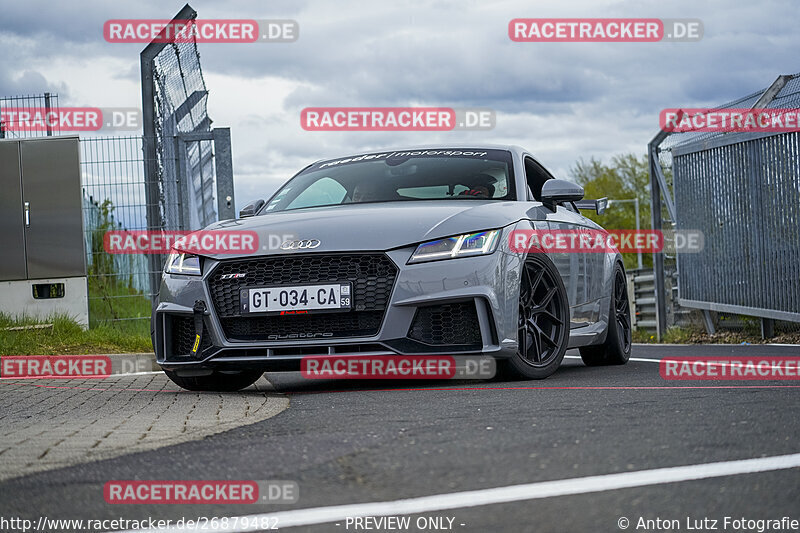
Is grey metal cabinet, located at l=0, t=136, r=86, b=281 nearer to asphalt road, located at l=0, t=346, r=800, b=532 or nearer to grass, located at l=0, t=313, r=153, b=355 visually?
grass, located at l=0, t=313, r=153, b=355

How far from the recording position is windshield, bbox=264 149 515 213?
Answer: 23.2ft

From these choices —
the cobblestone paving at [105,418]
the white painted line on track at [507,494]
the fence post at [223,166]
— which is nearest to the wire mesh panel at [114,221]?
the fence post at [223,166]

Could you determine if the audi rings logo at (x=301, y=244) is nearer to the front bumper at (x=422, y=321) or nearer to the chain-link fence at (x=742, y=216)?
the front bumper at (x=422, y=321)

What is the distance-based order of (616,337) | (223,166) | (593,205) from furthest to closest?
(223,166) → (593,205) → (616,337)

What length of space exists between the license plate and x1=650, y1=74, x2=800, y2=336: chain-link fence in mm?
6361

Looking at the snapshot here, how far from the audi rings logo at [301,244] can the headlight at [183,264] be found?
54cm

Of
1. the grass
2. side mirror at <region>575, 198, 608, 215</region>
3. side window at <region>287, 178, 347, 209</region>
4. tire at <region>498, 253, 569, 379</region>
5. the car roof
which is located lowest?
the grass

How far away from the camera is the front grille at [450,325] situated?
582cm

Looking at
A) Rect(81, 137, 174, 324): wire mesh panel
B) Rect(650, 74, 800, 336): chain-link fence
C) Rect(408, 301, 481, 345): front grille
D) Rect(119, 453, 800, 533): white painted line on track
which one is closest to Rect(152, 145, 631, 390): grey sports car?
Rect(408, 301, 481, 345): front grille

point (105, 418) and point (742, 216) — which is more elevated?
point (742, 216)

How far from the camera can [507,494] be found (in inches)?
111

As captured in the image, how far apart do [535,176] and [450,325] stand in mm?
2349

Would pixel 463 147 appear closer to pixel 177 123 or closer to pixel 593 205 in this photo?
pixel 593 205

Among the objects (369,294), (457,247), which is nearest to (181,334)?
(369,294)
